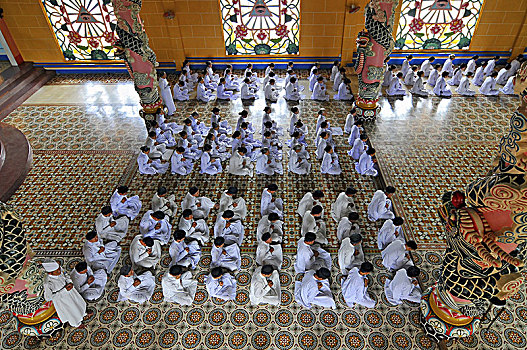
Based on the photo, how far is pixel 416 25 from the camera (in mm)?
12844

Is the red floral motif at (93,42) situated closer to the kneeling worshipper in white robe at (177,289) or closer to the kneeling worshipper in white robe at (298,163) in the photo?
the kneeling worshipper in white robe at (298,163)

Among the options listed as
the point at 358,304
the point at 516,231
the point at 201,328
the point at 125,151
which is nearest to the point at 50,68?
the point at 125,151

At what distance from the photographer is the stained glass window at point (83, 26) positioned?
12.7m

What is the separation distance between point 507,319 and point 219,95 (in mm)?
9210

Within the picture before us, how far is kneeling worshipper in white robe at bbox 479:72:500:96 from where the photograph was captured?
11297mm

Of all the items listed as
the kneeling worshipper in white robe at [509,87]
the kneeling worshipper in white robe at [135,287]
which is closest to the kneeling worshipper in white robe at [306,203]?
the kneeling worshipper in white robe at [135,287]

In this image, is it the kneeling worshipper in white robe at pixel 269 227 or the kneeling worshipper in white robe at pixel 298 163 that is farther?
the kneeling worshipper in white robe at pixel 298 163

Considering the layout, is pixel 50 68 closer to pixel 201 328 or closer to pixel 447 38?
pixel 201 328

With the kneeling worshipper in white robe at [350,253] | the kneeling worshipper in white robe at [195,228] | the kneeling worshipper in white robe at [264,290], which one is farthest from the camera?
the kneeling worshipper in white robe at [195,228]

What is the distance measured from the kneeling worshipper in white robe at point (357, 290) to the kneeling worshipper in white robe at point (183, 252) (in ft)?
8.84

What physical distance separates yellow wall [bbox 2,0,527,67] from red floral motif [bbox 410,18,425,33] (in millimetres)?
1846

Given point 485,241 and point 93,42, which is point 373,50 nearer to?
point 485,241

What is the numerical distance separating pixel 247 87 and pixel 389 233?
22.0 ft

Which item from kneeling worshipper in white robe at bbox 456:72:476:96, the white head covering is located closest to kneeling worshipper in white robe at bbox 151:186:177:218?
the white head covering
